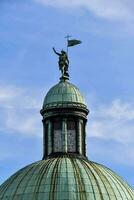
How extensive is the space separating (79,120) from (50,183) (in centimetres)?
951

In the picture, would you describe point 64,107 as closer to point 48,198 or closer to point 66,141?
point 66,141

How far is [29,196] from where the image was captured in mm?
61031

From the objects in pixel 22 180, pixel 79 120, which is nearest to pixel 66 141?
pixel 79 120

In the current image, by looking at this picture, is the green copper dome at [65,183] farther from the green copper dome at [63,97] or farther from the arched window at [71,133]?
the green copper dome at [63,97]

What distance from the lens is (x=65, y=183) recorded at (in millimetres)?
61656

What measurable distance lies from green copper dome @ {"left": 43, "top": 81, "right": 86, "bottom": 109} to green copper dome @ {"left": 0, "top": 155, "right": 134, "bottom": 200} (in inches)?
234

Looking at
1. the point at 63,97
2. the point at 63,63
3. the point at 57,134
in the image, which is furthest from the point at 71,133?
the point at 63,63

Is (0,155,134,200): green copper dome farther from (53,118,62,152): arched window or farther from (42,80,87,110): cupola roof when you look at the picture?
(42,80,87,110): cupola roof

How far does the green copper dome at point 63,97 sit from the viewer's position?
69.2 metres

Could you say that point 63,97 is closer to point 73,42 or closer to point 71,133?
point 71,133

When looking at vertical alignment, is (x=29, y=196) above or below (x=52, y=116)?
below

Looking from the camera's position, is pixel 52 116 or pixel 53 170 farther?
pixel 52 116

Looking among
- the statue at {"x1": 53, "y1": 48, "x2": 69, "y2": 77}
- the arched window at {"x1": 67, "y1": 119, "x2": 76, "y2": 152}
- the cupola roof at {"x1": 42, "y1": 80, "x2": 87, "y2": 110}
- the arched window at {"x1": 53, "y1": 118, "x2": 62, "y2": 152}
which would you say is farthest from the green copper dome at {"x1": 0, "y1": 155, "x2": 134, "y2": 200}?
the statue at {"x1": 53, "y1": 48, "x2": 69, "y2": 77}

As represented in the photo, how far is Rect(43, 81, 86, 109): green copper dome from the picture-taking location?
69.2m
